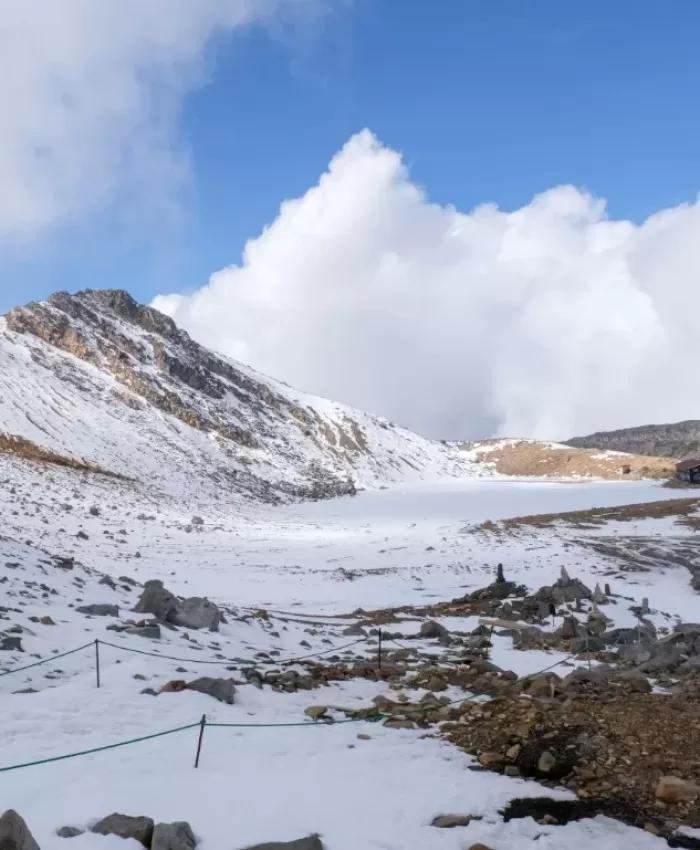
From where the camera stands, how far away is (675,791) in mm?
6469

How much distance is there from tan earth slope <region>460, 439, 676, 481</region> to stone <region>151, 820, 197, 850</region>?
103 metres

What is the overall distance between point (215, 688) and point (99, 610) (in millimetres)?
5979

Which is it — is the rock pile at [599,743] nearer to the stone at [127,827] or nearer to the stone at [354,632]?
the stone at [127,827]

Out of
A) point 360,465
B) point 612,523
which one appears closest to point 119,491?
point 612,523

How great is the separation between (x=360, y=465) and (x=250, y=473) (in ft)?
129

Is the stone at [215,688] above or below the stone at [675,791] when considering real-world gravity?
above

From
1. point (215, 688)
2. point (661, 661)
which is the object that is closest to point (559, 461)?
point (661, 661)

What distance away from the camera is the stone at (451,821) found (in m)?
6.03

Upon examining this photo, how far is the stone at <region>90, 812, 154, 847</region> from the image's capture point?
527 cm

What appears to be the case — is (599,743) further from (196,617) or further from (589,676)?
(196,617)

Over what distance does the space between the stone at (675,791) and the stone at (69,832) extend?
5.61m

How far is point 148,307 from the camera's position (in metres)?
111

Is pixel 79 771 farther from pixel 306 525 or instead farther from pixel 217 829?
pixel 306 525

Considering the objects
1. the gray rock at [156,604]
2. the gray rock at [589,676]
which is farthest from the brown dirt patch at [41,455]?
the gray rock at [589,676]
